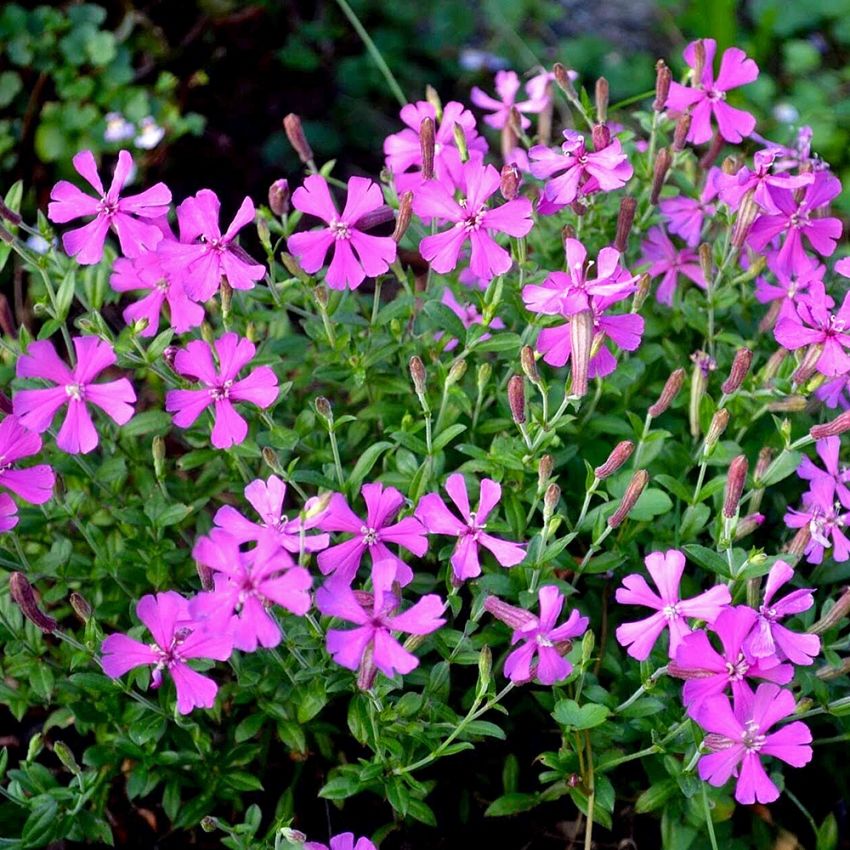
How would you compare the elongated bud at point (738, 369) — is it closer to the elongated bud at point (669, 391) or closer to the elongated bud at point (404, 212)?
the elongated bud at point (669, 391)

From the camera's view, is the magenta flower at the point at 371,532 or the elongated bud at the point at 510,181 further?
the elongated bud at the point at 510,181

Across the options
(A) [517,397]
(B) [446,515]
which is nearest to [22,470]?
(B) [446,515]

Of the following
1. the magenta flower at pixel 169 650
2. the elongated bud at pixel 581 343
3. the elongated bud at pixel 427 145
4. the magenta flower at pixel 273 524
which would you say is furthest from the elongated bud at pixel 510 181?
the magenta flower at pixel 169 650

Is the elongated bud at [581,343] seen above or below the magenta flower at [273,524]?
below

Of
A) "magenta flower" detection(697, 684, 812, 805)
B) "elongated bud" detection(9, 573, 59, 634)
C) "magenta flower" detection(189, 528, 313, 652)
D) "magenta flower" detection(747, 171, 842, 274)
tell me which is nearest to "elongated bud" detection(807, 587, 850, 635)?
"magenta flower" detection(697, 684, 812, 805)

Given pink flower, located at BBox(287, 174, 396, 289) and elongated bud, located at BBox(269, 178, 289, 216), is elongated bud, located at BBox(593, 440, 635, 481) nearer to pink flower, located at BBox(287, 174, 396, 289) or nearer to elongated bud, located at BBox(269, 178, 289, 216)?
pink flower, located at BBox(287, 174, 396, 289)

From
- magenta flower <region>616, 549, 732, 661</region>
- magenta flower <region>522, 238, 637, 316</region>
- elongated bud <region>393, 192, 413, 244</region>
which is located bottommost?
magenta flower <region>616, 549, 732, 661</region>

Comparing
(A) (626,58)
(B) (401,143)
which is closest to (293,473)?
(B) (401,143)
